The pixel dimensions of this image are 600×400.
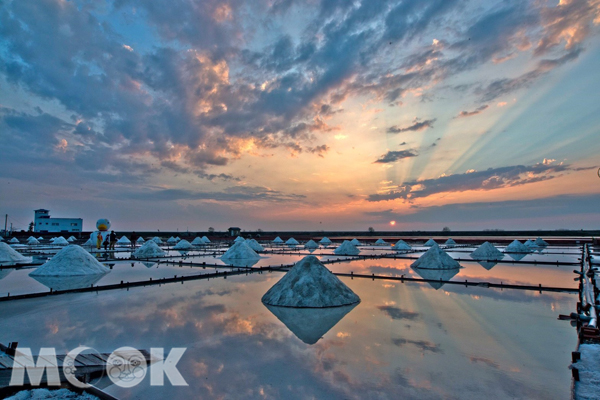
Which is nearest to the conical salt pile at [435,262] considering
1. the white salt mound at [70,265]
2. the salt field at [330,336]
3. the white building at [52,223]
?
the salt field at [330,336]

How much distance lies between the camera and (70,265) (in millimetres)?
21219

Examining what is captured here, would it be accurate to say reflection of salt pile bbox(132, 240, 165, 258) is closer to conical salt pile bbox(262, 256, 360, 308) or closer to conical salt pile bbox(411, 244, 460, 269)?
conical salt pile bbox(262, 256, 360, 308)

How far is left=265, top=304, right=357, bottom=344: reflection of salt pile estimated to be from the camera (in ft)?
29.9

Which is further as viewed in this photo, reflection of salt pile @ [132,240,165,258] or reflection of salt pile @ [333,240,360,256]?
reflection of salt pile @ [333,240,360,256]

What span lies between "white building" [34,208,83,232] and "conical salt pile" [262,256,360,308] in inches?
4199

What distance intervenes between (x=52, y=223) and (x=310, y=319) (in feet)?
368

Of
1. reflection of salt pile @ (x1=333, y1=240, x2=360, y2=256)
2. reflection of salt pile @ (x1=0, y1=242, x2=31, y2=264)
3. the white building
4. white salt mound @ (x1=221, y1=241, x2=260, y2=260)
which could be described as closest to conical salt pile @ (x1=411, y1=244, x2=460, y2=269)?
reflection of salt pile @ (x1=333, y1=240, x2=360, y2=256)

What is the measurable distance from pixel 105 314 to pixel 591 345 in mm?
14396

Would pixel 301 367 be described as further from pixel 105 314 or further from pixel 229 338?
pixel 105 314

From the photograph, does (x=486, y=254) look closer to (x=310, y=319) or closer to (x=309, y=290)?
(x=309, y=290)

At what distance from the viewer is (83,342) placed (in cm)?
835

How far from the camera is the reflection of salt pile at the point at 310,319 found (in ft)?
29.9

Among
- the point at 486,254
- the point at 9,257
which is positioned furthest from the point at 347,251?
the point at 9,257

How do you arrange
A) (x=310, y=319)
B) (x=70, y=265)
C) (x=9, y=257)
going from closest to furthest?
1. (x=310, y=319)
2. (x=70, y=265)
3. (x=9, y=257)
